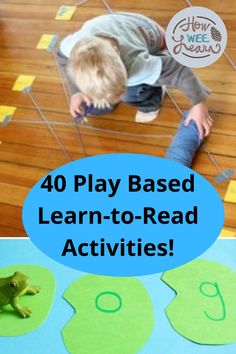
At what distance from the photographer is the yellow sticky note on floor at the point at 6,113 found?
0.59 meters

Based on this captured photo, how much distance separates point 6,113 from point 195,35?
242mm

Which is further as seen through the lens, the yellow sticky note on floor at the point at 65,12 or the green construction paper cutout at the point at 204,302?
the yellow sticky note on floor at the point at 65,12

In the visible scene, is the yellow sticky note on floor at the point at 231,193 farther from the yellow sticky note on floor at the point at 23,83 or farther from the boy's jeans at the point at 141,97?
the yellow sticky note on floor at the point at 23,83

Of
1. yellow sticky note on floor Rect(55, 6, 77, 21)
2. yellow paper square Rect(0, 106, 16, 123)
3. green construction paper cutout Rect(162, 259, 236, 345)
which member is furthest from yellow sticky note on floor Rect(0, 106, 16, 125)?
green construction paper cutout Rect(162, 259, 236, 345)

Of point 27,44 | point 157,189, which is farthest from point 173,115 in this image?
point 27,44

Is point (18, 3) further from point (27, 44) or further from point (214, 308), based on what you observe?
point (214, 308)

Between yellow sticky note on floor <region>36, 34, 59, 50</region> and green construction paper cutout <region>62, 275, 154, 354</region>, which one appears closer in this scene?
green construction paper cutout <region>62, 275, 154, 354</region>

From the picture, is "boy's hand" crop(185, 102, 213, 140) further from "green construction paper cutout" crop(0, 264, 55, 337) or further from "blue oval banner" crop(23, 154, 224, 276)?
"green construction paper cutout" crop(0, 264, 55, 337)

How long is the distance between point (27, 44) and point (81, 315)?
0.33 m

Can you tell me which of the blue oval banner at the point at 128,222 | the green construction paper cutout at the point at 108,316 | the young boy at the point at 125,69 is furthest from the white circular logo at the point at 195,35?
the green construction paper cutout at the point at 108,316

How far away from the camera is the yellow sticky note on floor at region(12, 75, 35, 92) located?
600 millimetres

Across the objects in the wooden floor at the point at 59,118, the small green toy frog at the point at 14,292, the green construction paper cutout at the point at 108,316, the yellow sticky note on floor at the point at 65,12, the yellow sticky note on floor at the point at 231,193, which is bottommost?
the green construction paper cutout at the point at 108,316

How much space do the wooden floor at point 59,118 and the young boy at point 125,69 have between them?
1 centimetres

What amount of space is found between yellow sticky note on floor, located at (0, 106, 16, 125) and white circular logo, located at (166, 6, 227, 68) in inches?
8.2
